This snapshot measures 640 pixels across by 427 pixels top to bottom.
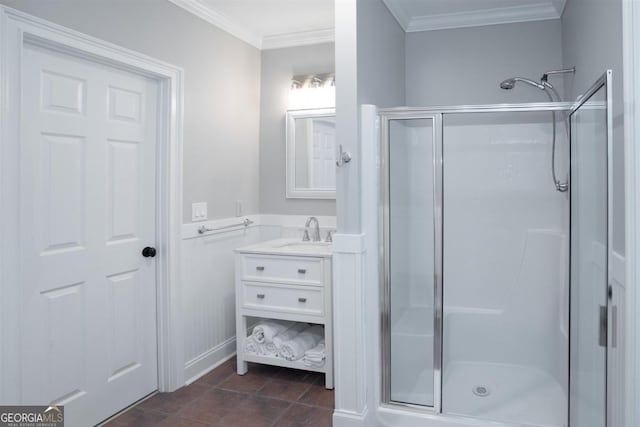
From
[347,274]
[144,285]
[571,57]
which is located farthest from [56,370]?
[571,57]

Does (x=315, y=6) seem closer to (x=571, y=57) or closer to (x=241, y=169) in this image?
(x=241, y=169)

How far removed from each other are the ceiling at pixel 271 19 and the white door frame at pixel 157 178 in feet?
1.88

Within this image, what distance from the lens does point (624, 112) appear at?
1.57 m

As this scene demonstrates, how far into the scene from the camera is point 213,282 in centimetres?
336

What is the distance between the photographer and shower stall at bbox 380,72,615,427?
1.83m

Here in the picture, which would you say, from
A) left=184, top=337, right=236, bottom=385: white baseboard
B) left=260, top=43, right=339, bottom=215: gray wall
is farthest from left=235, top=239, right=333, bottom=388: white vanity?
left=260, top=43, right=339, bottom=215: gray wall

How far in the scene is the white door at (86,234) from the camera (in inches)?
85.0

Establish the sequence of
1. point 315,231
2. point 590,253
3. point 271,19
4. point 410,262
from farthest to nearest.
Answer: point 315,231 → point 271,19 → point 410,262 → point 590,253

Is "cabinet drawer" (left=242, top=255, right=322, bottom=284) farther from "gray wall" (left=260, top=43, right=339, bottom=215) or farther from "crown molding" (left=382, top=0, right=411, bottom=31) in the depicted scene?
"crown molding" (left=382, top=0, right=411, bottom=31)

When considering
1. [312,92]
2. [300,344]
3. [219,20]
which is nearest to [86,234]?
[300,344]

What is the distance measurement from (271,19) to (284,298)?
1.99 m

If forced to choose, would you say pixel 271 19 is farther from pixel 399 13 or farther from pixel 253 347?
pixel 253 347

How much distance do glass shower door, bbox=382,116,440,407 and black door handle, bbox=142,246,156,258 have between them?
140 centimetres

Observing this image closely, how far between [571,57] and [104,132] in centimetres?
273
